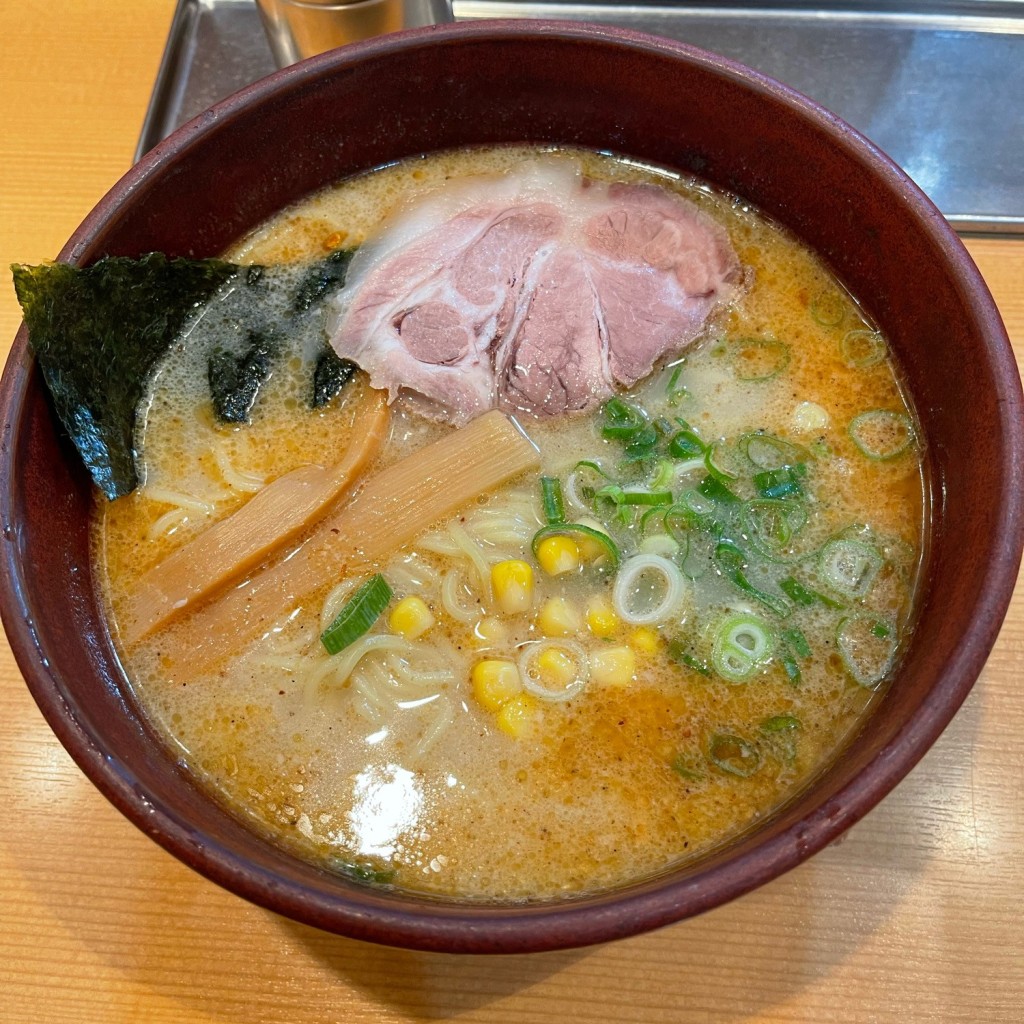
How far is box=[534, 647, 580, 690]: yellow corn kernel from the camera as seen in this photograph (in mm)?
1552

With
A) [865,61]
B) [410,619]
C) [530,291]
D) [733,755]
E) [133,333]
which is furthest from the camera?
[865,61]

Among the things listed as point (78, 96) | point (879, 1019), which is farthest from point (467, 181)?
point (879, 1019)

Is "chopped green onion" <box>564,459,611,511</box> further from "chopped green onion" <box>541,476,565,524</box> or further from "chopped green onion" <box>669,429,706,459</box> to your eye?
"chopped green onion" <box>669,429,706,459</box>

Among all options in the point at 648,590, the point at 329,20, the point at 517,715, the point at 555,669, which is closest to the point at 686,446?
the point at 648,590

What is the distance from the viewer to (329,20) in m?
2.19

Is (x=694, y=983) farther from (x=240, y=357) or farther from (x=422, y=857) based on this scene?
(x=240, y=357)

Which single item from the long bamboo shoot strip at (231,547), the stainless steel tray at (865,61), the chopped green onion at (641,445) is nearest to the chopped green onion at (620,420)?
the chopped green onion at (641,445)

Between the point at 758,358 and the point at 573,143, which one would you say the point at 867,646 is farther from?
the point at 573,143

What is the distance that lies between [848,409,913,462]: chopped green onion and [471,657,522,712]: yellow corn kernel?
31.5 inches

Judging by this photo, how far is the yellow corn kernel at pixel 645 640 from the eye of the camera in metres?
1.58

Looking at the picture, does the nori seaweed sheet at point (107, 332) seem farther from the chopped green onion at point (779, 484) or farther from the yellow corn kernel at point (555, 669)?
the chopped green onion at point (779, 484)

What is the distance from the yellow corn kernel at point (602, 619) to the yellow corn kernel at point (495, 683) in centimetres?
16

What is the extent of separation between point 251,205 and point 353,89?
332mm

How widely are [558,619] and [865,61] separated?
1910mm
